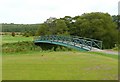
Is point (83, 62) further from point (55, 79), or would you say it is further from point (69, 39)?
point (69, 39)

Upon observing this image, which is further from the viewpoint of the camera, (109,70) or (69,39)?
(69,39)

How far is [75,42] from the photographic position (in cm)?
3622

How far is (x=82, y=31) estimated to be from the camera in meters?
62.3

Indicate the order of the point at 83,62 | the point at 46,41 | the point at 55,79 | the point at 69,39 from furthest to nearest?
the point at 46,41
the point at 69,39
the point at 83,62
the point at 55,79

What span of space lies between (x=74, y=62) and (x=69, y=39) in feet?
66.8

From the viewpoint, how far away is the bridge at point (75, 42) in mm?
31547

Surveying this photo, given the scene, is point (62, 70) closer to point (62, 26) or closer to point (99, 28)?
point (99, 28)

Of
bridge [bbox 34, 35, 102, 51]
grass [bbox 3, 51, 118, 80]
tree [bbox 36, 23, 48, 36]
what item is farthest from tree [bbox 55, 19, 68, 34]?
grass [bbox 3, 51, 118, 80]

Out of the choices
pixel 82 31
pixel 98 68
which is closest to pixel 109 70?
pixel 98 68

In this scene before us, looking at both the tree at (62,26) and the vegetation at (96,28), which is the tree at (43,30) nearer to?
the tree at (62,26)

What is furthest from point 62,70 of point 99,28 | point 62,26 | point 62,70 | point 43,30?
point 43,30

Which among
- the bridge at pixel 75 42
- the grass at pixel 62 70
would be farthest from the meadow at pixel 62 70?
the bridge at pixel 75 42

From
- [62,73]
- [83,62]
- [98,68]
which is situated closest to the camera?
[62,73]

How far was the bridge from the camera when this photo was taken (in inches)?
1242
